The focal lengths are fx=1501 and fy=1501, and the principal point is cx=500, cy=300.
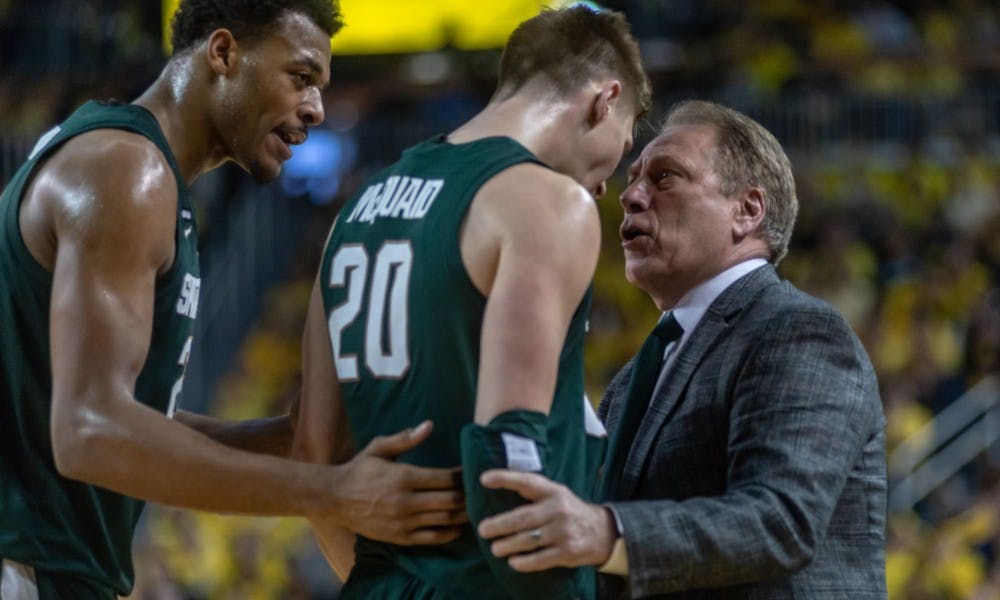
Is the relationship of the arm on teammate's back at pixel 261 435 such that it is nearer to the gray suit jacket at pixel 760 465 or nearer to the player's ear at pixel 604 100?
the gray suit jacket at pixel 760 465

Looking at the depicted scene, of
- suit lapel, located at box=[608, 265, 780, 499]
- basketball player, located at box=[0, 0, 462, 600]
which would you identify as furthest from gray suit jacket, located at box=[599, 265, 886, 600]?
basketball player, located at box=[0, 0, 462, 600]

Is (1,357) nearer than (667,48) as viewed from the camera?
Yes

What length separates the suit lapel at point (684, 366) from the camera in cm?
351

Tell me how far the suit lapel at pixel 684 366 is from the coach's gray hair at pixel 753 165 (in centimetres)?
26

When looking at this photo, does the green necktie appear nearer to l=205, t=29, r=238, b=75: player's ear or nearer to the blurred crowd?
l=205, t=29, r=238, b=75: player's ear

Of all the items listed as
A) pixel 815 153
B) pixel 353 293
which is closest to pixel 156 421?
pixel 353 293

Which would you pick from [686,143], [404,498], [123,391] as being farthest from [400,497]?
[686,143]

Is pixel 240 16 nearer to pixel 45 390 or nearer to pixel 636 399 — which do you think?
pixel 45 390

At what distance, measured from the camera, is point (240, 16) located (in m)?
3.71

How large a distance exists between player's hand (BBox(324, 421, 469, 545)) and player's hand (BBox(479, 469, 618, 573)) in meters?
0.16

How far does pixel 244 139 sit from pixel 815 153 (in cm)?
1074

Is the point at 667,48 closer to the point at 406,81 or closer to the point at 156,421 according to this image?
the point at 406,81

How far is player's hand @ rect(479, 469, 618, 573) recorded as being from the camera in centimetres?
276

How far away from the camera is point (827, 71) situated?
45.6 feet
